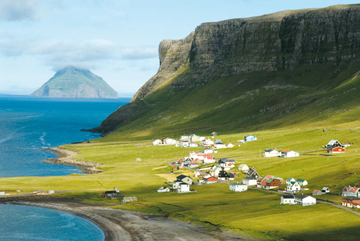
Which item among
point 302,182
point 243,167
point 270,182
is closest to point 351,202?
point 302,182

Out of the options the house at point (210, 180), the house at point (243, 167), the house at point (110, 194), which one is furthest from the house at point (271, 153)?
the house at point (110, 194)

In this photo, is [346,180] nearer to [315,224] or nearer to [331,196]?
[331,196]

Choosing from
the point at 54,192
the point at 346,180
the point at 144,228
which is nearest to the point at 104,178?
the point at 54,192

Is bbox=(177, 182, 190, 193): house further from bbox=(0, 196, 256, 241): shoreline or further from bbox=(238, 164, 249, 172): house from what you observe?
bbox=(238, 164, 249, 172): house

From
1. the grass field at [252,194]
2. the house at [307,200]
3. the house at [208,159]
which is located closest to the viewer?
the grass field at [252,194]

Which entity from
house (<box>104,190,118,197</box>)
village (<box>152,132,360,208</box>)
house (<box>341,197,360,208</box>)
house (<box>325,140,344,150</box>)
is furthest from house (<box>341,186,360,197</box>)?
house (<box>325,140,344,150</box>)

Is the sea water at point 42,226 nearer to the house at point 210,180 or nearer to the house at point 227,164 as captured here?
the house at point 210,180

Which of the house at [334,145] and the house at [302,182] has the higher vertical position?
the house at [334,145]
